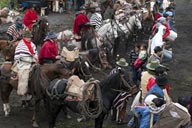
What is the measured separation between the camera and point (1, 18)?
15.5 metres

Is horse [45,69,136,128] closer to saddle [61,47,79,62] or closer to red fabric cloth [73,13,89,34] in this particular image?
saddle [61,47,79,62]

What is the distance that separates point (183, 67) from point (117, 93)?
6.60m

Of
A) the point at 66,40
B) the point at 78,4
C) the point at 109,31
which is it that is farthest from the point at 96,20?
the point at 78,4

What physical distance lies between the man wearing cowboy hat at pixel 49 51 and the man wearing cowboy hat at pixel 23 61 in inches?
16.5

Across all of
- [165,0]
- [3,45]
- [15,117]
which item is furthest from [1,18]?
[165,0]

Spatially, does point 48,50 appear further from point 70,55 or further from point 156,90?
point 156,90

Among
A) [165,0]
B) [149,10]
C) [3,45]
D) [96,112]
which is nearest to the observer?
[96,112]

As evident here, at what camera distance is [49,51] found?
10.1 metres

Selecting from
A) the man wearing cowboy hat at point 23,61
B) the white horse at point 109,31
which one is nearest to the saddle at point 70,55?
the man wearing cowboy hat at point 23,61

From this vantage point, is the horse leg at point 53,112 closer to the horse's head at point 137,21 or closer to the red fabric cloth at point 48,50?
the red fabric cloth at point 48,50

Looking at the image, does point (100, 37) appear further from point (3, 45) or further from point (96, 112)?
point (96, 112)

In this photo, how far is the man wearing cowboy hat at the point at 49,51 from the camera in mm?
10062

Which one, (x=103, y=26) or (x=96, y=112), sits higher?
(x=103, y=26)

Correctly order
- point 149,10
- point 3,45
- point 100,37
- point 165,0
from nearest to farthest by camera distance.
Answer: point 3,45
point 100,37
point 149,10
point 165,0
